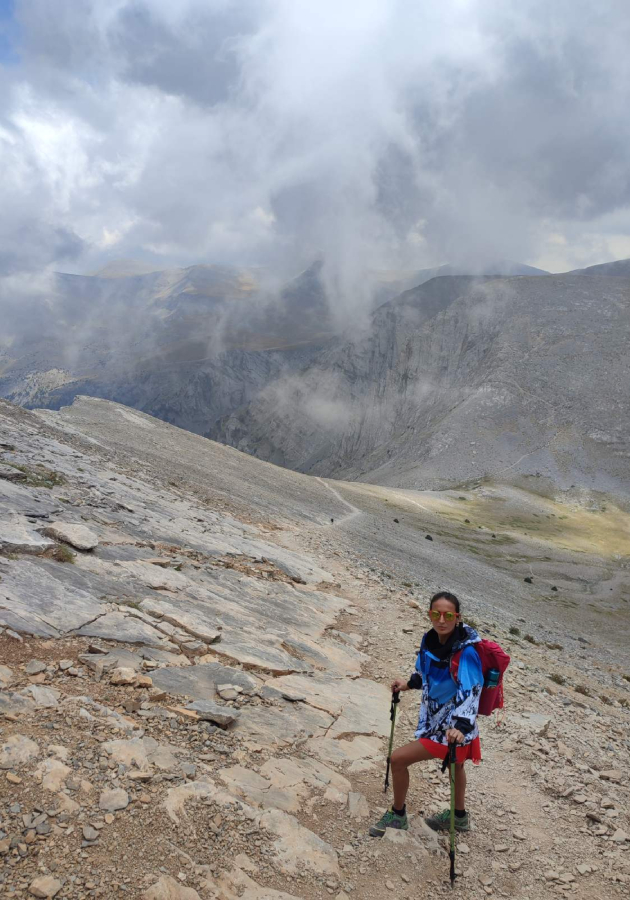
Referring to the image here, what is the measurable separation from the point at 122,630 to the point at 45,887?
5.22m

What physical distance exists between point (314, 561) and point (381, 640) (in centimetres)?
782

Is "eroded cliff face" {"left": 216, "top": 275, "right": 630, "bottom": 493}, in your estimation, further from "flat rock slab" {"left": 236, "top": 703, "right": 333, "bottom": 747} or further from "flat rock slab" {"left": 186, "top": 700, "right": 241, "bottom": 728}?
"flat rock slab" {"left": 186, "top": 700, "right": 241, "bottom": 728}

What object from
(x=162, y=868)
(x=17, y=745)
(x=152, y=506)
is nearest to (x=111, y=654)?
(x=17, y=745)

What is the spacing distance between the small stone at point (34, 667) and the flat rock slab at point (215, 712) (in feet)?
7.39

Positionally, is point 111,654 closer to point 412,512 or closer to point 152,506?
point 152,506

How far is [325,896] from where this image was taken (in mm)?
5441

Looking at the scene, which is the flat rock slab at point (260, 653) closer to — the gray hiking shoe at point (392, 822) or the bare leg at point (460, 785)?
the gray hiking shoe at point (392, 822)

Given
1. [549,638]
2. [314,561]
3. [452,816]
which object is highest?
[452,816]

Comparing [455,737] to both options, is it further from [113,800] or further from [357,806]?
[113,800]

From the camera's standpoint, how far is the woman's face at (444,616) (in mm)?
6074

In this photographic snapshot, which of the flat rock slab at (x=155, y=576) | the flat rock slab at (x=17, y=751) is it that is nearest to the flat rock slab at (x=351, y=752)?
the flat rock slab at (x=17, y=751)

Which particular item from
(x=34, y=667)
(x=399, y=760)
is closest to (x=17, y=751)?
(x=34, y=667)

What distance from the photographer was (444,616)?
6086 mm

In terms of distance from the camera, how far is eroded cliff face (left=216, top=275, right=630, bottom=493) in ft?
359
